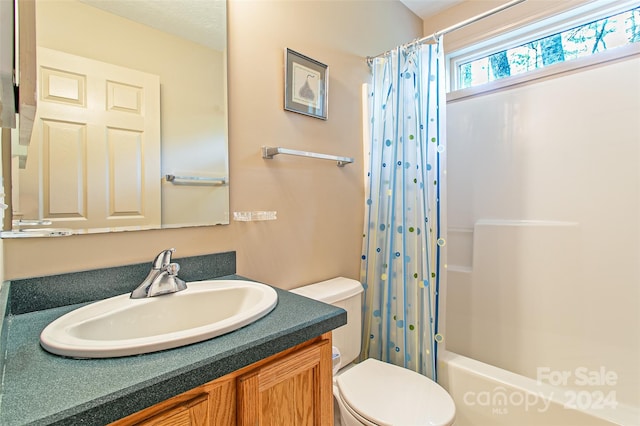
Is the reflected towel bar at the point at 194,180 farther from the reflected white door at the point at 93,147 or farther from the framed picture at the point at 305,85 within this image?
the framed picture at the point at 305,85

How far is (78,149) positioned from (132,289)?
45 cm

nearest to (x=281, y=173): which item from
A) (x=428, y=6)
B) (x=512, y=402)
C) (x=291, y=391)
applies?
(x=291, y=391)

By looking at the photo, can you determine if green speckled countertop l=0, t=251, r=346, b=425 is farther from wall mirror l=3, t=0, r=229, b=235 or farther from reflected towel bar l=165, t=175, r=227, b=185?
reflected towel bar l=165, t=175, r=227, b=185

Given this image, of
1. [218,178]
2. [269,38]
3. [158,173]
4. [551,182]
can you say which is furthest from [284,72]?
[551,182]

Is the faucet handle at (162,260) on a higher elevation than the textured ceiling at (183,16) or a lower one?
lower

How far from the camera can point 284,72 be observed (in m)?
1.41

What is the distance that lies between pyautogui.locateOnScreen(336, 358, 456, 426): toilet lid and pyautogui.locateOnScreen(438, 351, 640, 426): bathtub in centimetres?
27

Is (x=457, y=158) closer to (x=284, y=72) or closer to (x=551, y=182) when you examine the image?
(x=551, y=182)

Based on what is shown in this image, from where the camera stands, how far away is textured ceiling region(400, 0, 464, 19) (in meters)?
2.05

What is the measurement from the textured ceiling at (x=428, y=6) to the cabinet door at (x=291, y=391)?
223cm

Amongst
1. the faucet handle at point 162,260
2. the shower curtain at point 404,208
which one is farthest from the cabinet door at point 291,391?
the shower curtain at point 404,208

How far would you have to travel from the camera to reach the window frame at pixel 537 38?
1529 mm

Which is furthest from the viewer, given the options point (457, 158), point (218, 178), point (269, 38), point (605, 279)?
point (457, 158)

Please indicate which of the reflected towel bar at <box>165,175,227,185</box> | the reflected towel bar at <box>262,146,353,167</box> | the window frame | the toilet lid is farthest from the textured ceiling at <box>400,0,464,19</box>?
the toilet lid
